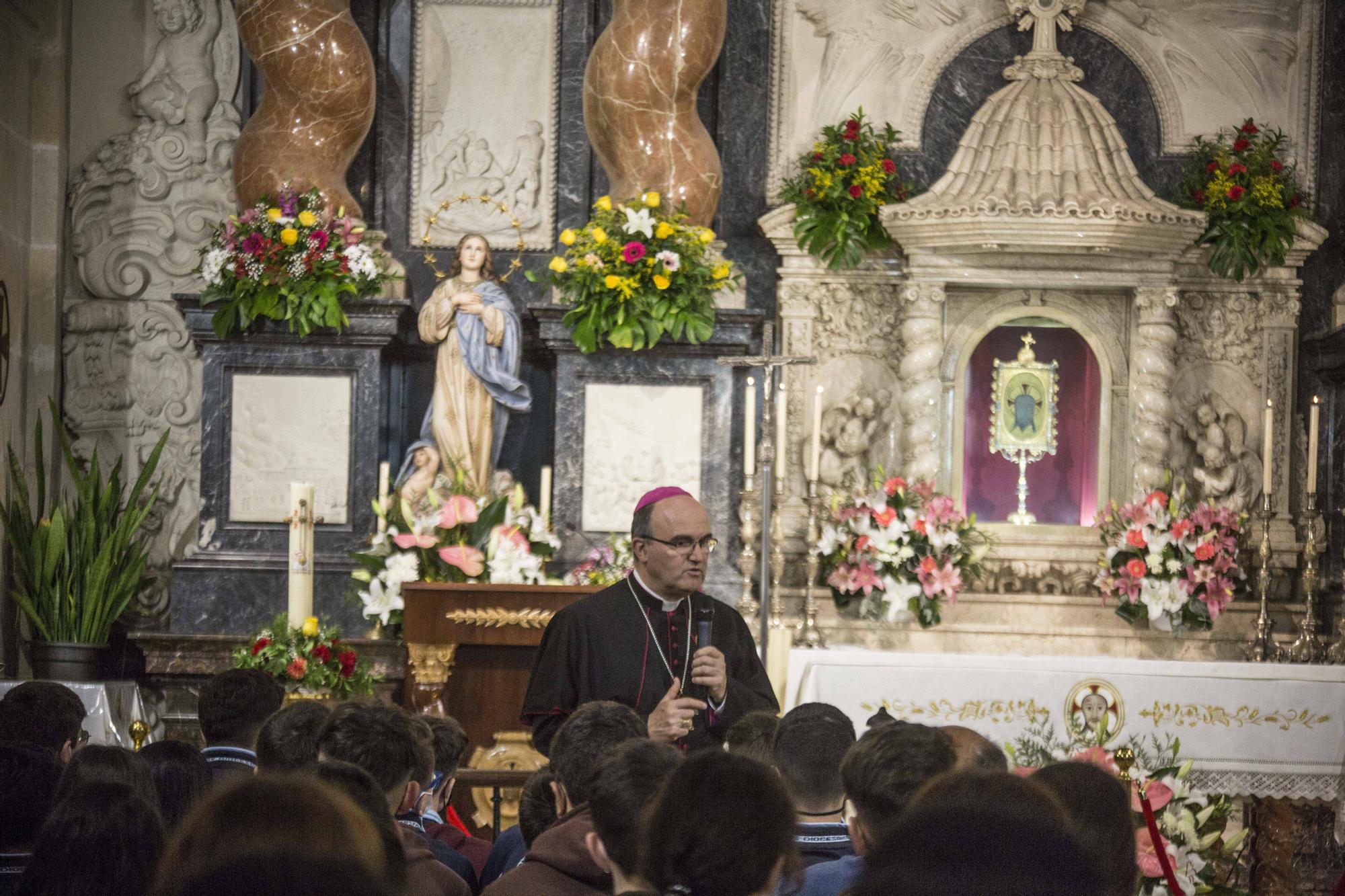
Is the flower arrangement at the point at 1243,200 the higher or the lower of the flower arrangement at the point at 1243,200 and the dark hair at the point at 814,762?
the higher

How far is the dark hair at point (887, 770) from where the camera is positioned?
305 centimetres

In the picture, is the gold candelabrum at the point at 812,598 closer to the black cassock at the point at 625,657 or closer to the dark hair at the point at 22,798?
the black cassock at the point at 625,657

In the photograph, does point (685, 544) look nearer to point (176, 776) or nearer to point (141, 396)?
point (176, 776)

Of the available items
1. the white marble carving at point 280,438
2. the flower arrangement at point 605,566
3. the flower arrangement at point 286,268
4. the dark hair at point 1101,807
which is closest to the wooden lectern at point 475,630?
the flower arrangement at point 605,566

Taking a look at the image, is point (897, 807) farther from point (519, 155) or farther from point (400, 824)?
point (519, 155)

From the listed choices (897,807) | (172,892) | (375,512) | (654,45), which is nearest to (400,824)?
(897,807)

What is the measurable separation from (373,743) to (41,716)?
1.28 m

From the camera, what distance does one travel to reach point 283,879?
1360 millimetres

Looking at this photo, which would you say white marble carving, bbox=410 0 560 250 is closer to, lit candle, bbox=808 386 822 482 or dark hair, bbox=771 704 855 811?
lit candle, bbox=808 386 822 482

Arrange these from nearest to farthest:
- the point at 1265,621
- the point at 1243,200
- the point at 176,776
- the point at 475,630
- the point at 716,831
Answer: the point at 716,831
the point at 176,776
the point at 475,630
the point at 1265,621
the point at 1243,200

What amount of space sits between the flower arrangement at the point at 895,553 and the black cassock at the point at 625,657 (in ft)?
12.4

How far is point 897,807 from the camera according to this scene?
9.99 feet

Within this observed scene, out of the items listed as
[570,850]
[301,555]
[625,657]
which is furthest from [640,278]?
[570,850]

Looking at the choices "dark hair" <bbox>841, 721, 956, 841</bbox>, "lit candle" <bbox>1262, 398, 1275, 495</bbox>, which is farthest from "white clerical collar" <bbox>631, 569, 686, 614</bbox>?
"lit candle" <bbox>1262, 398, 1275, 495</bbox>
